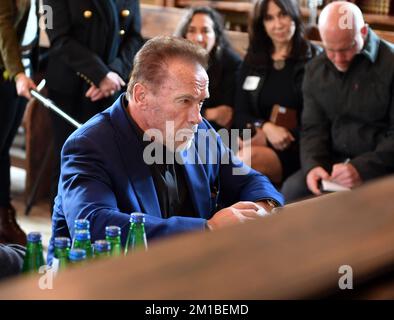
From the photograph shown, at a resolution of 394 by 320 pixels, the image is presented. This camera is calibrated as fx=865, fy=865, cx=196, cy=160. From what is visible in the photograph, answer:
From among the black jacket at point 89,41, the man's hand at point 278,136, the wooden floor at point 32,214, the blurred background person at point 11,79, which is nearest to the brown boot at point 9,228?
the blurred background person at point 11,79

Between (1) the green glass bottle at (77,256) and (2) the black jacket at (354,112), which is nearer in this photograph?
(1) the green glass bottle at (77,256)

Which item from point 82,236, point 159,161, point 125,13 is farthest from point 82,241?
point 125,13

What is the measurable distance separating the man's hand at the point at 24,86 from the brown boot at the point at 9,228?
64 centimetres

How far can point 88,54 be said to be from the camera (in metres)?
3.74

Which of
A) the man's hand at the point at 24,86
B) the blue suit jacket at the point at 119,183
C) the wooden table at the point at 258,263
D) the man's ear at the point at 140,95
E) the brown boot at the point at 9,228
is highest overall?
the man's hand at the point at 24,86

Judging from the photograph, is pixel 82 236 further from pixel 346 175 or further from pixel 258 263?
pixel 346 175

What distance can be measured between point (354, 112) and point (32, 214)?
1.90 meters

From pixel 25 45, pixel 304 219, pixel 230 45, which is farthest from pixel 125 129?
pixel 230 45

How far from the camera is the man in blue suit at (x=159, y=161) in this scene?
2150 millimetres

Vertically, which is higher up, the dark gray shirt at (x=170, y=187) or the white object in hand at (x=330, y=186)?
the white object in hand at (x=330, y=186)

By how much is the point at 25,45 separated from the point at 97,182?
6.00 feet

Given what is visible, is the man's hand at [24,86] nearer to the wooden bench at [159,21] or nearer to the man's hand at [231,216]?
the wooden bench at [159,21]

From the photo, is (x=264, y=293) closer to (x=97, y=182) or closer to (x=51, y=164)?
(x=97, y=182)
